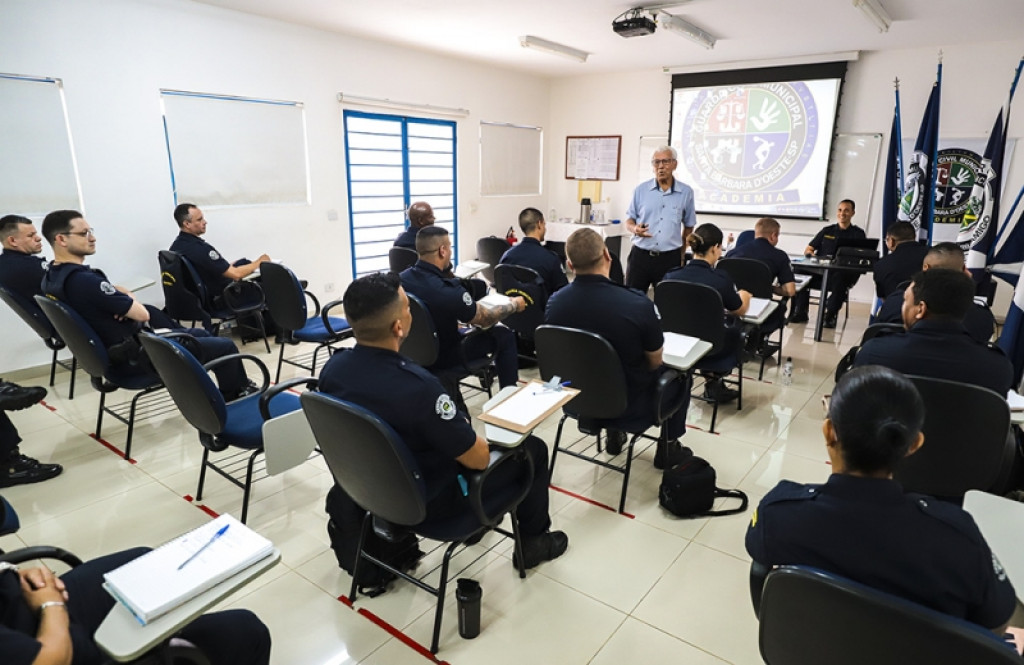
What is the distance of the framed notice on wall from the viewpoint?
862cm

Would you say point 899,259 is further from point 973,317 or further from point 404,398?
point 404,398

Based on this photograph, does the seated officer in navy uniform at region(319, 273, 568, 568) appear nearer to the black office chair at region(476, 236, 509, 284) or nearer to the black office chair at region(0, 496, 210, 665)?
the black office chair at region(0, 496, 210, 665)

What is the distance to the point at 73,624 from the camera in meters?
1.27

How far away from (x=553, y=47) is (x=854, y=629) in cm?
651

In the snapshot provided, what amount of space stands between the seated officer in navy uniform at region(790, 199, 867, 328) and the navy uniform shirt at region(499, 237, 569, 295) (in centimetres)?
311

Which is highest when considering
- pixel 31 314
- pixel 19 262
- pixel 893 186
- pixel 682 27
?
pixel 682 27

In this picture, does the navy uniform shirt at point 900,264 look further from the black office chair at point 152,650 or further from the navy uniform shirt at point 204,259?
the navy uniform shirt at point 204,259

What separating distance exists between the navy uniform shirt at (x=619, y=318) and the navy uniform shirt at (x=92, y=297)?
245cm

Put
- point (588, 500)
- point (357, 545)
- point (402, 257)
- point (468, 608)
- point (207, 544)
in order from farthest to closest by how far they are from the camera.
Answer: point (402, 257), point (588, 500), point (357, 545), point (468, 608), point (207, 544)

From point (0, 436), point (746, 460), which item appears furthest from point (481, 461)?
point (0, 436)

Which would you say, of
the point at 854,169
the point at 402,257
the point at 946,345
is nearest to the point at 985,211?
the point at 854,169

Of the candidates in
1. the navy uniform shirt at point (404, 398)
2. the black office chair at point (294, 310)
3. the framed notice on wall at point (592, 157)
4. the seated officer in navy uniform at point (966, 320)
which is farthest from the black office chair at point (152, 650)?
the framed notice on wall at point (592, 157)

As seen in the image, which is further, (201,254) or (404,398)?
(201,254)

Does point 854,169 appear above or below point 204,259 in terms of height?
above
